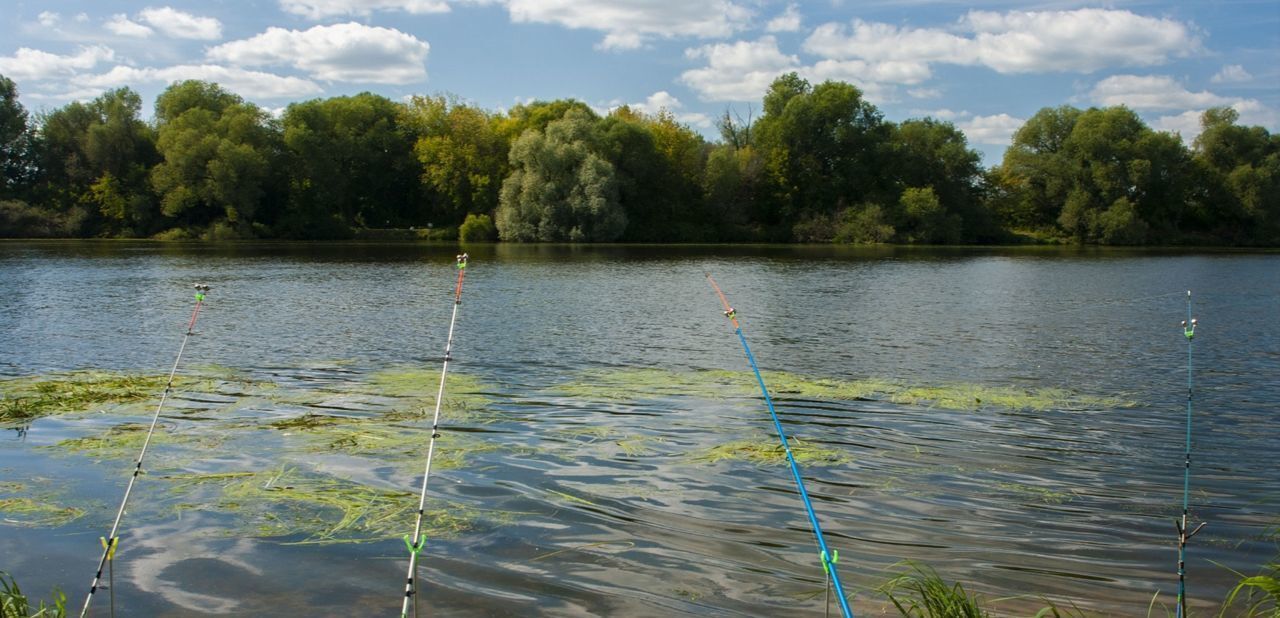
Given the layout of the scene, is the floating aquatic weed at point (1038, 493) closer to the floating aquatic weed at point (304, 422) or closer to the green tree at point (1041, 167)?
the floating aquatic weed at point (304, 422)

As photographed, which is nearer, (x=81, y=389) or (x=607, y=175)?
(x=81, y=389)

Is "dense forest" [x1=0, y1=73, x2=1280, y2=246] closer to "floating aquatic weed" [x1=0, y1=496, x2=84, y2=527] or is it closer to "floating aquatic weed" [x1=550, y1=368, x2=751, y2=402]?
"floating aquatic weed" [x1=550, y1=368, x2=751, y2=402]

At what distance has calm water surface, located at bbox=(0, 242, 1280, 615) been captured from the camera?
25.4ft

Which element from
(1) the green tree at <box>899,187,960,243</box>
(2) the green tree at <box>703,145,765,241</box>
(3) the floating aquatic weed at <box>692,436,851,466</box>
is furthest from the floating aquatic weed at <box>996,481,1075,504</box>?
(2) the green tree at <box>703,145,765,241</box>

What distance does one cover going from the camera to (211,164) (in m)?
86.4

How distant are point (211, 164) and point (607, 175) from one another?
36263 millimetres

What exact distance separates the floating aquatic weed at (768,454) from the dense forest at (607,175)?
71402mm

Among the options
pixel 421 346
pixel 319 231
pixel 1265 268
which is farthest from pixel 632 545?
pixel 319 231

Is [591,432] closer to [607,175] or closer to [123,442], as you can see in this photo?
[123,442]

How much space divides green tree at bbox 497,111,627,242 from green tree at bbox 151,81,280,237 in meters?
24.4

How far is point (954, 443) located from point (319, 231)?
9182 centimetres

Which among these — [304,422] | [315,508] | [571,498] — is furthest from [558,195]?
[315,508]

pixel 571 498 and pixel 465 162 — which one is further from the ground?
pixel 465 162

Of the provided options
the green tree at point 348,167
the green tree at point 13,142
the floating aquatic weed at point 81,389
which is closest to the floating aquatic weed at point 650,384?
the floating aquatic weed at point 81,389
